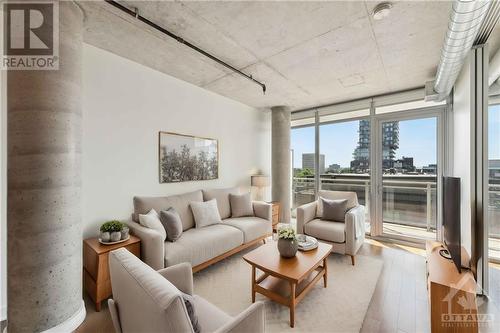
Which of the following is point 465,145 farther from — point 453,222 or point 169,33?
point 169,33

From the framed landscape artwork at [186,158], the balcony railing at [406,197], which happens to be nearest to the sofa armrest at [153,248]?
the framed landscape artwork at [186,158]

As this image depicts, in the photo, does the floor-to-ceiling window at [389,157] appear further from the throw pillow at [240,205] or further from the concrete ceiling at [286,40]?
the throw pillow at [240,205]

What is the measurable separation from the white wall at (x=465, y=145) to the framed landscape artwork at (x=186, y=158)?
3475 millimetres

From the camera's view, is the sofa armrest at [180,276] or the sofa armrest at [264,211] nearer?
the sofa armrest at [180,276]

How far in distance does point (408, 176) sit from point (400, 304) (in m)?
2.49

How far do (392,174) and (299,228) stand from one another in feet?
6.77

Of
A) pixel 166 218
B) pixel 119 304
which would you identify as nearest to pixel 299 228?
pixel 166 218

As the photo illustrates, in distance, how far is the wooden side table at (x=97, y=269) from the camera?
2062mm

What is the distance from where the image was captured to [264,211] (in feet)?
12.5

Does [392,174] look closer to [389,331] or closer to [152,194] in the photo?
[389,331]

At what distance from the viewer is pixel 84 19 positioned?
2.08 meters

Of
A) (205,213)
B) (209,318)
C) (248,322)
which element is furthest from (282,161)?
(248,322)

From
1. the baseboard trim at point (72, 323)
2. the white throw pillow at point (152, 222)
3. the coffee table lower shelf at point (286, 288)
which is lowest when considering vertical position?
the baseboard trim at point (72, 323)

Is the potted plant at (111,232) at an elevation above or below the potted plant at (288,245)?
above
